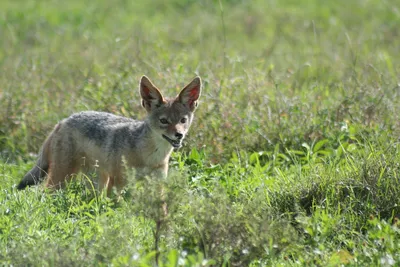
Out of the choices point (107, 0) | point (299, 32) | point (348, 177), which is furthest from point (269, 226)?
point (107, 0)

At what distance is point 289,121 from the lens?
8234mm

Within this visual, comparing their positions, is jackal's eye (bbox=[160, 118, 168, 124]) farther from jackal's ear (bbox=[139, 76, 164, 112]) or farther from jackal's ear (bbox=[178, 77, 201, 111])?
jackal's ear (bbox=[178, 77, 201, 111])

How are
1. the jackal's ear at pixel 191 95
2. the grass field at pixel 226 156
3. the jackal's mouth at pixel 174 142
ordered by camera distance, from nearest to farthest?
the grass field at pixel 226 156 < the jackal's mouth at pixel 174 142 < the jackal's ear at pixel 191 95

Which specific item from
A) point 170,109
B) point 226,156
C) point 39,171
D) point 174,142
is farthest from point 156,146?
point 39,171

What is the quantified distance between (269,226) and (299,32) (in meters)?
9.06

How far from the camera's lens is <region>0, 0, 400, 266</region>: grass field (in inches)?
213

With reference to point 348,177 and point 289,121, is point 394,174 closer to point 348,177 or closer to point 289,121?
point 348,177

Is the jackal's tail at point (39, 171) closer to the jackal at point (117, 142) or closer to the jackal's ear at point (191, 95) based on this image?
the jackal at point (117, 142)

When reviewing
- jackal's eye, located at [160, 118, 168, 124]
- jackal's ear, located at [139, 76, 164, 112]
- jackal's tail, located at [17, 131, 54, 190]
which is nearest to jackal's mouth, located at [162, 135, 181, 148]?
jackal's eye, located at [160, 118, 168, 124]

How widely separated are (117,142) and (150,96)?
54cm

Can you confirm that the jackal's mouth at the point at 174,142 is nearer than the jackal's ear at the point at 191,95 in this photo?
Yes

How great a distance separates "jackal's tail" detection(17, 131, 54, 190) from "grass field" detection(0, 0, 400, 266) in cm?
15

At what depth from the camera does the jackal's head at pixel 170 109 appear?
7316 millimetres

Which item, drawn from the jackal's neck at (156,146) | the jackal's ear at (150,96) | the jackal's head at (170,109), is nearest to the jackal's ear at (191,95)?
the jackal's head at (170,109)
